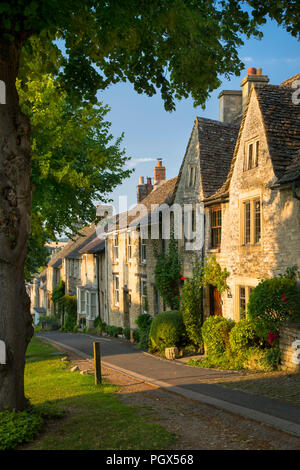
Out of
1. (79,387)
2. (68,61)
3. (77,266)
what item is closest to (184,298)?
(79,387)

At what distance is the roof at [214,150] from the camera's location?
21222 mm

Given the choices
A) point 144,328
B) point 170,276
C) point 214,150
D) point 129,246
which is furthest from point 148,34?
point 129,246

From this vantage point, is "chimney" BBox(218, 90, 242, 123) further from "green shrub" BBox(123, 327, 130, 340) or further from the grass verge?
the grass verge

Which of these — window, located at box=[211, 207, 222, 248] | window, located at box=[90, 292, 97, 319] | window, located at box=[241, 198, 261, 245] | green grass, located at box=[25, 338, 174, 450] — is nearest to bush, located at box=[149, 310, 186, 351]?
window, located at box=[211, 207, 222, 248]

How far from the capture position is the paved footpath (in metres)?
9.12

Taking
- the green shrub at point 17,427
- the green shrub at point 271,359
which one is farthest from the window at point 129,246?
the green shrub at point 17,427

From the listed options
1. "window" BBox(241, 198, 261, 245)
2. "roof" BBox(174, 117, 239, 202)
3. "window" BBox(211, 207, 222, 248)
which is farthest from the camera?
"roof" BBox(174, 117, 239, 202)

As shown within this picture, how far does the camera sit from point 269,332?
1437cm

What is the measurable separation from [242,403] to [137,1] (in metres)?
9.02

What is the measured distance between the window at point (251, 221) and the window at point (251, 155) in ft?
4.47

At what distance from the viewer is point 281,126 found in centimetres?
1672

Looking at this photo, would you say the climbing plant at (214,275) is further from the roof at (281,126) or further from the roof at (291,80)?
the roof at (291,80)

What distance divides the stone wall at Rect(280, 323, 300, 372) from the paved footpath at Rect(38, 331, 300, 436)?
178 centimetres

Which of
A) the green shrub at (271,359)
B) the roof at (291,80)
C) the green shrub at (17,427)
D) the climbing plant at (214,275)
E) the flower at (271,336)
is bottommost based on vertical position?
the green shrub at (271,359)
